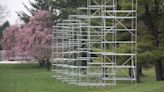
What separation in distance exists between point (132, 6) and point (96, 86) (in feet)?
13.0

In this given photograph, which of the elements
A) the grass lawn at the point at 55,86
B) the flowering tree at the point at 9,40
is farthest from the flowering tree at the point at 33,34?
the grass lawn at the point at 55,86

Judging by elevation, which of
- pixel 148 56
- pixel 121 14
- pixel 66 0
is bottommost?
pixel 148 56

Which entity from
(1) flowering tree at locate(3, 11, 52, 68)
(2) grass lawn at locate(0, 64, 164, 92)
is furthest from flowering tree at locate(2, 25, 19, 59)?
(2) grass lawn at locate(0, 64, 164, 92)

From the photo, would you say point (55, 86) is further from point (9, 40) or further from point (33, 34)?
point (9, 40)

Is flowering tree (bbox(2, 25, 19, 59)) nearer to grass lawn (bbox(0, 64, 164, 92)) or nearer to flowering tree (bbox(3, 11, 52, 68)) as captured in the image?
flowering tree (bbox(3, 11, 52, 68))

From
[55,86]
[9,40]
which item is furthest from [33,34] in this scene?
[55,86]

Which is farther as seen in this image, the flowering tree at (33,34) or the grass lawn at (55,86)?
the flowering tree at (33,34)

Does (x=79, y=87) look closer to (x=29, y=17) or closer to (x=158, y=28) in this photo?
(x=158, y=28)

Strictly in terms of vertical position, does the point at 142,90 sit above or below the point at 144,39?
below

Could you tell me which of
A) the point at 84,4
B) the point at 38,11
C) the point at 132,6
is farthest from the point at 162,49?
the point at 38,11

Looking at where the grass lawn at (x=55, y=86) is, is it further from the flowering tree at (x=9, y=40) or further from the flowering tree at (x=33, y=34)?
the flowering tree at (x=9, y=40)

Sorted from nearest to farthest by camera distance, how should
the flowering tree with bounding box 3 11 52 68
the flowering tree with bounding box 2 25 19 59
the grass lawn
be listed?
the grass lawn
the flowering tree with bounding box 3 11 52 68
the flowering tree with bounding box 2 25 19 59

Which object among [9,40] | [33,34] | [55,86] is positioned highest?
[33,34]

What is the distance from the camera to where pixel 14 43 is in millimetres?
56156
